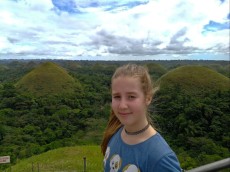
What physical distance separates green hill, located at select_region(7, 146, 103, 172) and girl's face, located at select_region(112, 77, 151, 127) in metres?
13.3

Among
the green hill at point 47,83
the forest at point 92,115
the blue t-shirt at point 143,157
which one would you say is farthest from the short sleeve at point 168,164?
the green hill at point 47,83

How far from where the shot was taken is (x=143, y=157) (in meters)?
1.17

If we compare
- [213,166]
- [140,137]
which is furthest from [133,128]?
[213,166]

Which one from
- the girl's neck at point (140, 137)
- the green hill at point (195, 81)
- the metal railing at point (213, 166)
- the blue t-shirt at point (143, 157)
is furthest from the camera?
the green hill at point (195, 81)

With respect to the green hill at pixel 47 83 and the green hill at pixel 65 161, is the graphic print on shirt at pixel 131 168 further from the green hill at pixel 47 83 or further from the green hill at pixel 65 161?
the green hill at pixel 47 83

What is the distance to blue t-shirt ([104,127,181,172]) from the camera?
3.64 feet

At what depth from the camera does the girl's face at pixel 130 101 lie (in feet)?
4.19

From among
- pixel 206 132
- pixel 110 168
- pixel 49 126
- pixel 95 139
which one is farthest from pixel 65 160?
pixel 110 168

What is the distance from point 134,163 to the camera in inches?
47.3

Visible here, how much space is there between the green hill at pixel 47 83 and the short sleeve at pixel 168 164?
37.2 m

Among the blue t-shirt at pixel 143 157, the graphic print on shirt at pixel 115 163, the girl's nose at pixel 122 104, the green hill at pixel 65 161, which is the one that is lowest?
the green hill at pixel 65 161

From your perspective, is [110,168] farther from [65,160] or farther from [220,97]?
[220,97]

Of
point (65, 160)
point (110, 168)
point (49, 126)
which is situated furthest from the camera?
point (49, 126)

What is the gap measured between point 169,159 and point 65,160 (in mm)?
16505
